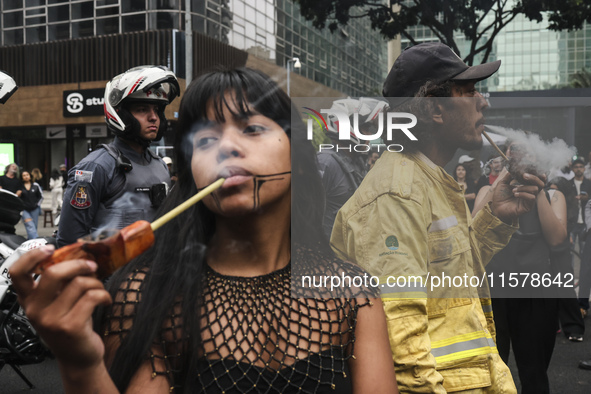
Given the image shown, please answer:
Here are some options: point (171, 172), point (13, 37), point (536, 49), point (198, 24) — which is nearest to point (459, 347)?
point (198, 24)

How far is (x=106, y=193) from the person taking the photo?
2961 mm

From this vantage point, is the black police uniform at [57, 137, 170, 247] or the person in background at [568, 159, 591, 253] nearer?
the person in background at [568, 159, 591, 253]

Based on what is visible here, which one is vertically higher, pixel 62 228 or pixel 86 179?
pixel 86 179

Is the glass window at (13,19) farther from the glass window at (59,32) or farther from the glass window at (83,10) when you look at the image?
the glass window at (83,10)

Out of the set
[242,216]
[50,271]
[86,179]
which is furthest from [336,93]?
[86,179]

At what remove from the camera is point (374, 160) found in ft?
3.96

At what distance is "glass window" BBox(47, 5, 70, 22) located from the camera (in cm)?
1284

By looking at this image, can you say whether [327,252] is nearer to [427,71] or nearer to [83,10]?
[427,71]

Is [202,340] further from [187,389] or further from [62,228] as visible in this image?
[62,228]

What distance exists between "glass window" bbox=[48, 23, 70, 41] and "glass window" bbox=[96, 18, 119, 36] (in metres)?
1.02

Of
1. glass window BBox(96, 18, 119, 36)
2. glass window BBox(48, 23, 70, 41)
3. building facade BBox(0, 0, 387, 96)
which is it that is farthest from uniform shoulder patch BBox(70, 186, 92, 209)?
glass window BBox(48, 23, 70, 41)

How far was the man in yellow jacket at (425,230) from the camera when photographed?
1.24 meters

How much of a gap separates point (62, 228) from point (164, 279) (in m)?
1.90

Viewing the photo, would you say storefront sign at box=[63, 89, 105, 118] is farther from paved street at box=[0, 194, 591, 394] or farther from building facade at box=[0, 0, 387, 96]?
building facade at box=[0, 0, 387, 96]
